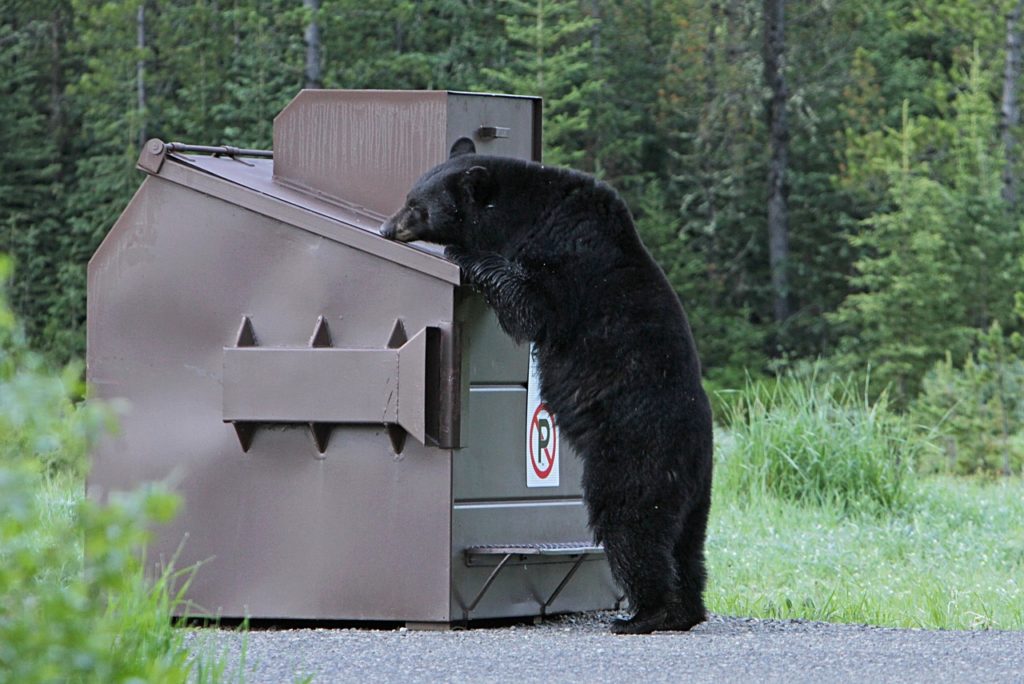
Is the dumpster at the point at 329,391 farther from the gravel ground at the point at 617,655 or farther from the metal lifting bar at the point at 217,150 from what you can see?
the gravel ground at the point at 617,655

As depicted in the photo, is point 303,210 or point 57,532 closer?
point 57,532

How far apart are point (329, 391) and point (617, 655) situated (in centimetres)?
141

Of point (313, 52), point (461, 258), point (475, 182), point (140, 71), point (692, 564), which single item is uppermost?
point (475, 182)

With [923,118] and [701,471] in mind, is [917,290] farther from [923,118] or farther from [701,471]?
[701,471]

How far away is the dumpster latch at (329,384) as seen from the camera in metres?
5.23

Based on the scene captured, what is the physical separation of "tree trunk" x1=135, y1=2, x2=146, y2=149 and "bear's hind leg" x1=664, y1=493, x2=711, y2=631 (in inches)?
1056

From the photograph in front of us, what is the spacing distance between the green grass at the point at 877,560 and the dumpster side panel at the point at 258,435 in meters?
1.97

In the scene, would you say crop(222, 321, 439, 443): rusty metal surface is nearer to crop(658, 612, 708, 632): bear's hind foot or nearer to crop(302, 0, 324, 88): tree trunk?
crop(658, 612, 708, 632): bear's hind foot

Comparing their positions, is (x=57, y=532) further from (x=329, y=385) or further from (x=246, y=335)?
(x=246, y=335)

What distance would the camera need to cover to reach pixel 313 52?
29.8 metres

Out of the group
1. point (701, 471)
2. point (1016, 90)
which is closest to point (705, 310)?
point (1016, 90)

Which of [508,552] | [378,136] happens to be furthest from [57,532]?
[378,136]

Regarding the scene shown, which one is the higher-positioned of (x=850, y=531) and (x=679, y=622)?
(x=679, y=622)

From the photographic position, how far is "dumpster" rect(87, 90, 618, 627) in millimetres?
5312
